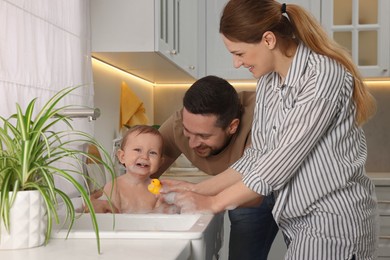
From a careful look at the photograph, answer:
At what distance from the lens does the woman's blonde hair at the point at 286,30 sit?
178 cm

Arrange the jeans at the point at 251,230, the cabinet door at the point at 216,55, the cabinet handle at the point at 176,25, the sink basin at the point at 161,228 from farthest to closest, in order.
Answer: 1. the cabinet door at the point at 216,55
2. the cabinet handle at the point at 176,25
3. the jeans at the point at 251,230
4. the sink basin at the point at 161,228

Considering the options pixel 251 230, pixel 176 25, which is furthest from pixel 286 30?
pixel 176 25

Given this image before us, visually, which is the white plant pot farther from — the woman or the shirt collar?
the shirt collar

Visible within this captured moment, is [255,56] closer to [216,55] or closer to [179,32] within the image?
[179,32]

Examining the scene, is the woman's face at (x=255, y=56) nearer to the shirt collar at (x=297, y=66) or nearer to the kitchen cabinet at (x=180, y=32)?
the shirt collar at (x=297, y=66)

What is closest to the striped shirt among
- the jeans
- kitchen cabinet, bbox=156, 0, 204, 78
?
the jeans

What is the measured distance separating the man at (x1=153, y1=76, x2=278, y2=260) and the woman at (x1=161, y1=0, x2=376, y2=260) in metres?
0.35

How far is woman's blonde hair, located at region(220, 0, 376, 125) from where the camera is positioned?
178 cm

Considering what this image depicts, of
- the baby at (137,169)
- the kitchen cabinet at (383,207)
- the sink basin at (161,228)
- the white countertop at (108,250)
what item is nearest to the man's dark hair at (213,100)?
the baby at (137,169)

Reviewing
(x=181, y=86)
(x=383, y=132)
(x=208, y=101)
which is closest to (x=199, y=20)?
(x=181, y=86)

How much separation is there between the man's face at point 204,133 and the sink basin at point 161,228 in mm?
410

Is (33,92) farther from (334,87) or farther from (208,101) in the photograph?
(334,87)

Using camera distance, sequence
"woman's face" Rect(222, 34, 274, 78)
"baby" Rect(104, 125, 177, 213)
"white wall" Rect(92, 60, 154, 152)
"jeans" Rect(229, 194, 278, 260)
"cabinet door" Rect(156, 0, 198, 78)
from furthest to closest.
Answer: "white wall" Rect(92, 60, 154, 152)
"cabinet door" Rect(156, 0, 198, 78)
"jeans" Rect(229, 194, 278, 260)
"baby" Rect(104, 125, 177, 213)
"woman's face" Rect(222, 34, 274, 78)

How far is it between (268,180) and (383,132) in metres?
2.76
